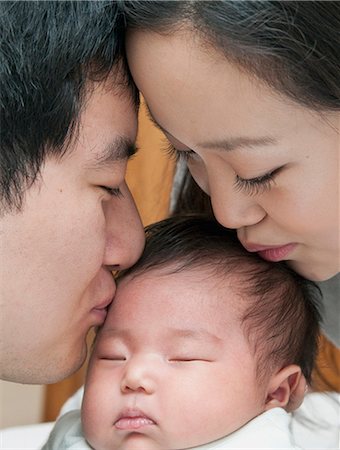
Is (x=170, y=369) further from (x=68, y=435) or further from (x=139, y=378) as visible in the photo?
(x=68, y=435)

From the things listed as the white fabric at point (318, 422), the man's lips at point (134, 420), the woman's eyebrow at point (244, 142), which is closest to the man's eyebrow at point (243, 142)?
the woman's eyebrow at point (244, 142)

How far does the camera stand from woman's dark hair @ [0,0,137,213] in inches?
43.4

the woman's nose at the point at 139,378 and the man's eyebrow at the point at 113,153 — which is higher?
the man's eyebrow at the point at 113,153

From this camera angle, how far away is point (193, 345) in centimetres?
122

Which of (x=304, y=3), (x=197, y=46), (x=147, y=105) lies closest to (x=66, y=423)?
(x=147, y=105)

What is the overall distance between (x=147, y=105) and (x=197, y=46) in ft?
0.46

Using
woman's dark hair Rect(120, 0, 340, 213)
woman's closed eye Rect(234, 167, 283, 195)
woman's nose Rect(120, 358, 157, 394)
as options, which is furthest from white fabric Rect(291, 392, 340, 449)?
woman's dark hair Rect(120, 0, 340, 213)

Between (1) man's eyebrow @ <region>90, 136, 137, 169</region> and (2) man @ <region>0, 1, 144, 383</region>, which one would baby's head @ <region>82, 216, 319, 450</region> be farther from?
(1) man's eyebrow @ <region>90, 136, 137, 169</region>

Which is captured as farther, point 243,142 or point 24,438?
point 24,438

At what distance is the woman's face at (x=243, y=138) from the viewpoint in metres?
1.09

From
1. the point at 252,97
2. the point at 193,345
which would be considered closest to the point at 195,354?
the point at 193,345

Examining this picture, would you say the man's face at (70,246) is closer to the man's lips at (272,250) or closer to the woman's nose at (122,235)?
the woman's nose at (122,235)

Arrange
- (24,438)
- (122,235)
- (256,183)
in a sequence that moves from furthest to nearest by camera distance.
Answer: (24,438) < (122,235) < (256,183)

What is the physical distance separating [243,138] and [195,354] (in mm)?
311
